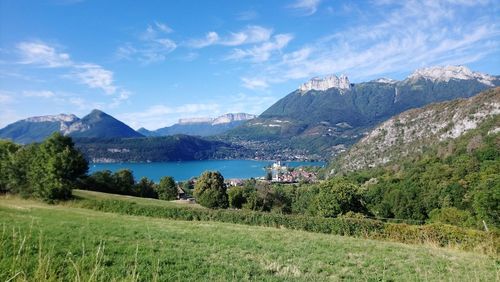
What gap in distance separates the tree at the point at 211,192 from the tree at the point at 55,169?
17370mm

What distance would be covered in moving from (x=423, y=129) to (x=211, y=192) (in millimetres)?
126001

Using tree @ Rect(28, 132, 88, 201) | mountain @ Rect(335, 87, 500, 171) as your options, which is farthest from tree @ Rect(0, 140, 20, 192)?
mountain @ Rect(335, 87, 500, 171)

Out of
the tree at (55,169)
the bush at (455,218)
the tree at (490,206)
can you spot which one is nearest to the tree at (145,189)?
the tree at (55,169)

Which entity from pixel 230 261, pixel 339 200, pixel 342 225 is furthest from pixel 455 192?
pixel 230 261

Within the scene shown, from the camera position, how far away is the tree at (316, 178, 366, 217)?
1794 inches

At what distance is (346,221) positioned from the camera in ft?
76.0

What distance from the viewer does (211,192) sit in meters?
48.2

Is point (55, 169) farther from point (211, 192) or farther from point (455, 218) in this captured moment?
point (455, 218)

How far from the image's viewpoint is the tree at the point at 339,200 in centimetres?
4556

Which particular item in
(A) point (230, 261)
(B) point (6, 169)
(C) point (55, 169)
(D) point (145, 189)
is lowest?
(D) point (145, 189)

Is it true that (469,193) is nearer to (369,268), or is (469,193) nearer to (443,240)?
(443,240)

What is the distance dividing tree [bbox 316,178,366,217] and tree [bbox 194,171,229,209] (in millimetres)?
13428

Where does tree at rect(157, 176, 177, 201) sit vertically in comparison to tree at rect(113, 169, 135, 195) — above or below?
below

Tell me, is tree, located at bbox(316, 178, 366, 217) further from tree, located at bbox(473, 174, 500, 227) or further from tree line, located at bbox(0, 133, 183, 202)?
tree line, located at bbox(0, 133, 183, 202)
